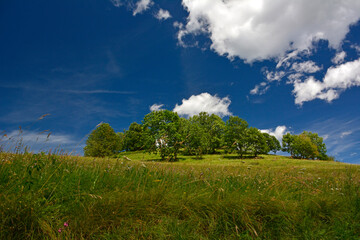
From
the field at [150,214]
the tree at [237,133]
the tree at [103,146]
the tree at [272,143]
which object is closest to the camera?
the field at [150,214]

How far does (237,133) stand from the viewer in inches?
2124

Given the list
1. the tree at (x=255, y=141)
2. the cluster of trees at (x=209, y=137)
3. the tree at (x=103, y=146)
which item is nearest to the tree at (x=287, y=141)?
the cluster of trees at (x=209, y=137)

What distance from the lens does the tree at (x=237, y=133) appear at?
51.9 m

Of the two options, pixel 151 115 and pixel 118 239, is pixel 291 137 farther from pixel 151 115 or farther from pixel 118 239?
pixel 118 239

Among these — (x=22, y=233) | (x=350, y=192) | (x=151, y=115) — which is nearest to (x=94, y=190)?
(x=22, y=233)

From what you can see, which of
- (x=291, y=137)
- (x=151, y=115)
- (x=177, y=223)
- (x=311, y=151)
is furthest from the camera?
(x=291, y=137)

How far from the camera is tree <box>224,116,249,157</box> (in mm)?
51938

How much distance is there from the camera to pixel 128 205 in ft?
10.7

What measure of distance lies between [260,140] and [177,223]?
188 ft

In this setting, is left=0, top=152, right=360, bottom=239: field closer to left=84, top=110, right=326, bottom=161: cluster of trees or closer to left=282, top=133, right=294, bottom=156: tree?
left=84, top=110, right=326, bottom=161: cluster of trees

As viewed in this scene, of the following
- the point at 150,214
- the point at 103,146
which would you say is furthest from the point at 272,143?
the point at 150,214

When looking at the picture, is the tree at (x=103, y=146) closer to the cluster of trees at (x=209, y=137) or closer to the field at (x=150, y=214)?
the field at (x=150, y=214)

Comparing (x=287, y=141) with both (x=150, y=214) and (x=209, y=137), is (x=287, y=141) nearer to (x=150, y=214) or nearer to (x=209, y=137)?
→ (x=209, y=137)

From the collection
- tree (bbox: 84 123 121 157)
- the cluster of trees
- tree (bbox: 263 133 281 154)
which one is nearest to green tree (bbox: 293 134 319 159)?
the cluster of trees
